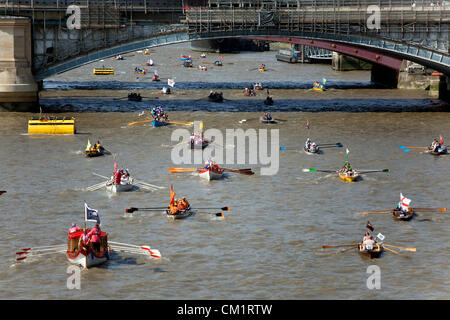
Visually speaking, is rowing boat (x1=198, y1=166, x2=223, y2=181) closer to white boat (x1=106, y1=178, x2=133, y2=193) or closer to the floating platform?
white boat (x1=106, y1=178, x2=133, y2=193)

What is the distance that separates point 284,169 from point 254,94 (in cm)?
4922

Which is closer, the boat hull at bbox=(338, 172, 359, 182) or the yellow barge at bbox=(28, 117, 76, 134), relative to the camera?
the boat hull at bbox=(338, 172, 359, 182)

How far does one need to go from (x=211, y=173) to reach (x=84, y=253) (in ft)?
71.7

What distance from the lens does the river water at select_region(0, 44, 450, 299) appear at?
4694 cm

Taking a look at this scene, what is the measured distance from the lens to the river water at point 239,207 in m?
46.9

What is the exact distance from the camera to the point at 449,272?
4862cm

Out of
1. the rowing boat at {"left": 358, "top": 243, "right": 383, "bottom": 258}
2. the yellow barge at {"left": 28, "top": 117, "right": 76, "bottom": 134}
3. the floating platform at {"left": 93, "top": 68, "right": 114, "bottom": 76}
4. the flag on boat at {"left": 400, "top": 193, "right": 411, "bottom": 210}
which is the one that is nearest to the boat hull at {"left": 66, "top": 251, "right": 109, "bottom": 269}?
the rowing boat at {"left": 358, "top": 243, "right": 383, "bottom": 258}

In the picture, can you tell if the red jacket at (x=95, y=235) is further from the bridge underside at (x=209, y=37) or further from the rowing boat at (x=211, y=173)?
the bridge underside at (x=209, y=37)

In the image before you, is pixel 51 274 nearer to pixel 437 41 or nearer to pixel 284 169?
pixel 284 169

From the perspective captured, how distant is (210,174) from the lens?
69.0 m

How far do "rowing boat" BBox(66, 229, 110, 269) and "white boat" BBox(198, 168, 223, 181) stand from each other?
1941cm

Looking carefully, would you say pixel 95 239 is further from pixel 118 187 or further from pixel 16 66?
pixel 16 66

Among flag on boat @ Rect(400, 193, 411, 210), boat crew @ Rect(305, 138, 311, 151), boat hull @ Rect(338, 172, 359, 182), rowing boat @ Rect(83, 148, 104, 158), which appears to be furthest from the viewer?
boat crew @ Rect(305, 138, 311, 151)
